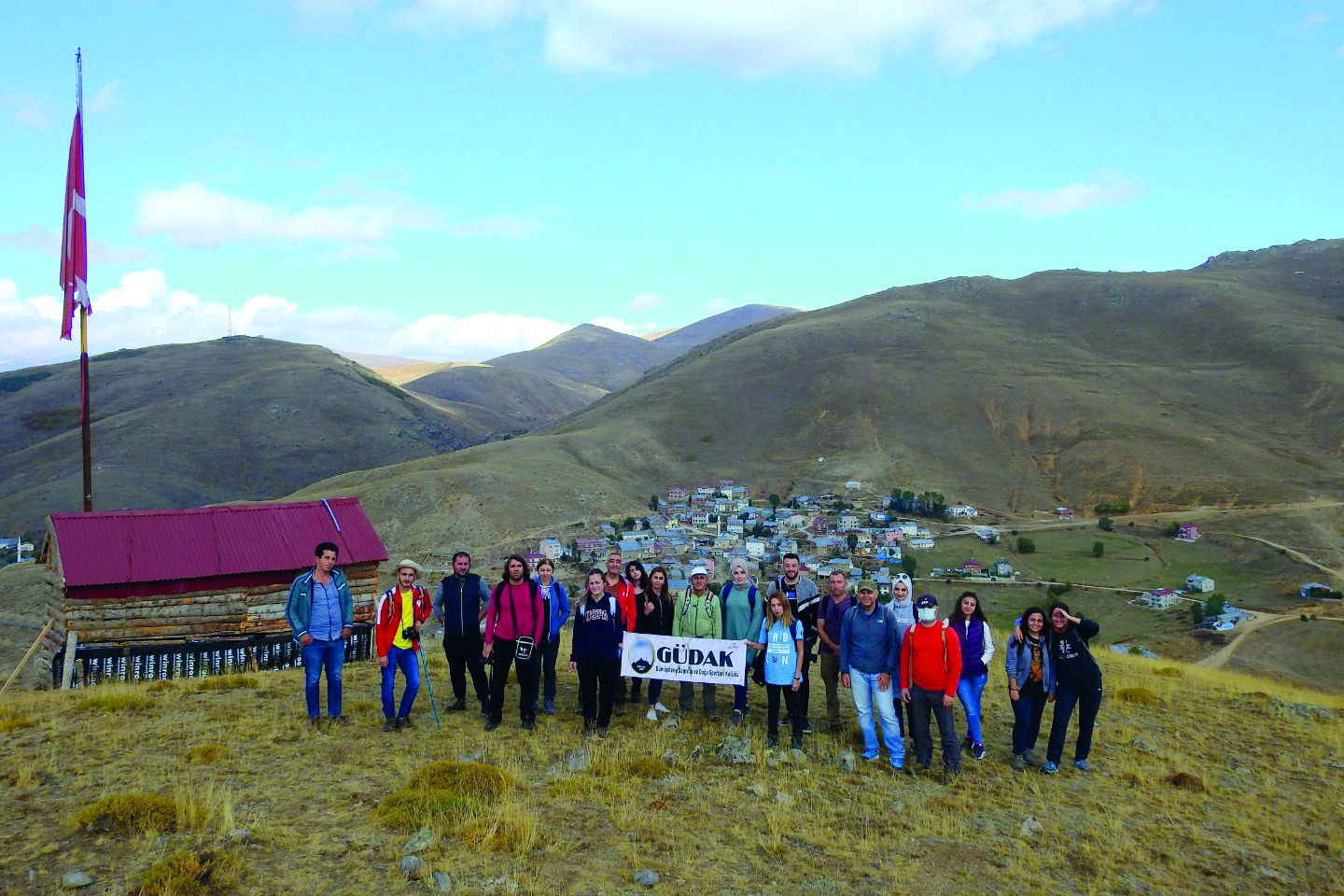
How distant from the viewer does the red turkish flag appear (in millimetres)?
20234

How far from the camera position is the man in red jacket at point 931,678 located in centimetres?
898

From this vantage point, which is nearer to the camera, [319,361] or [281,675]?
[281,675]

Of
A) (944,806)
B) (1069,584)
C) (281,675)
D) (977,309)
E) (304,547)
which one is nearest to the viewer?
(944,806)

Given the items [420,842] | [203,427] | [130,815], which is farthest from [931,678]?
[203,427]

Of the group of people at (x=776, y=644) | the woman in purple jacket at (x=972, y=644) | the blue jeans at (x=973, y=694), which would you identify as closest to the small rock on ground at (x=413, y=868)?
the group of people at (x=776, y=644)

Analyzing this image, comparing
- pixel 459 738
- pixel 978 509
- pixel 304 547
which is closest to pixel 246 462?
pixel 978 509

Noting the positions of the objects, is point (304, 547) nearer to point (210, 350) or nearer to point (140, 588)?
point (140, 588)

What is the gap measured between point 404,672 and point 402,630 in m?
0.51

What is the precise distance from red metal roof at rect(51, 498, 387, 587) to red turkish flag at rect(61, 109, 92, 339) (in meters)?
6.87

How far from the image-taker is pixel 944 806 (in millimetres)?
8430

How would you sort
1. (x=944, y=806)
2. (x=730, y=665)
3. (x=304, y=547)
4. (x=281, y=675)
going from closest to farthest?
(x=944, y=806) < (x=730, y=665) < (x=281, y=675) < (x=304, y=547)

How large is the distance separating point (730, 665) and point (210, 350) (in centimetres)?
19887

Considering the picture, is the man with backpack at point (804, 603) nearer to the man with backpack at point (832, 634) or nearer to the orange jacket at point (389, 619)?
the man with backpack at point (832, 634)

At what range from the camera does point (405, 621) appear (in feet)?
31.8
